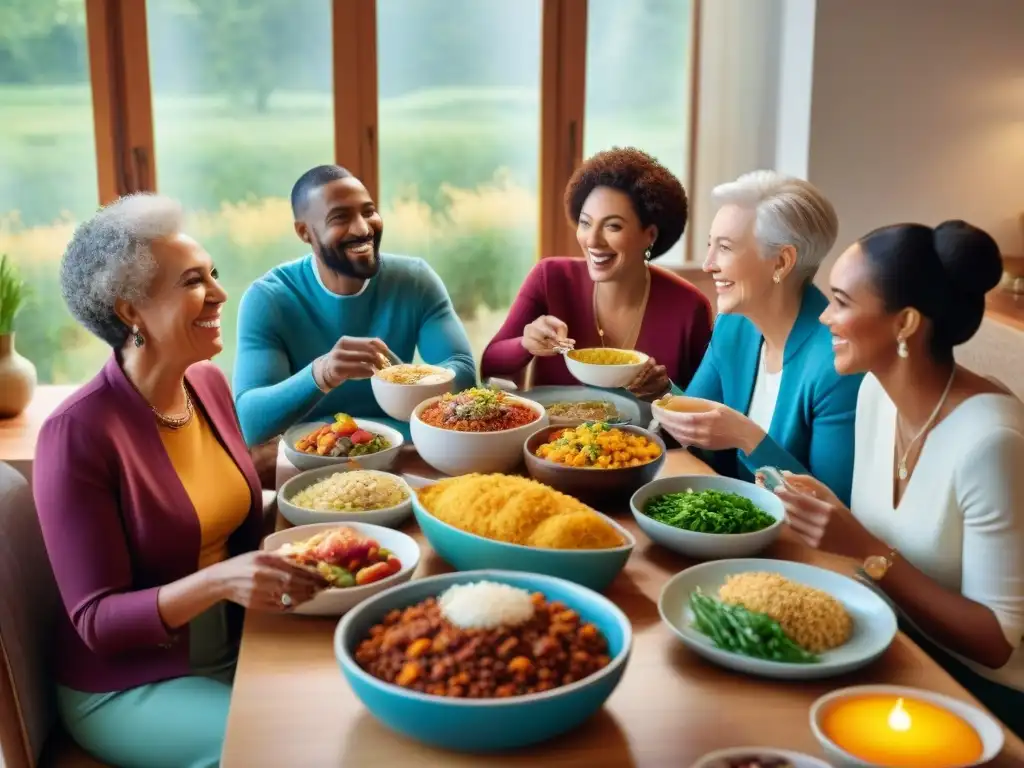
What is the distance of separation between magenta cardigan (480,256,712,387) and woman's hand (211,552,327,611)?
1557 mm

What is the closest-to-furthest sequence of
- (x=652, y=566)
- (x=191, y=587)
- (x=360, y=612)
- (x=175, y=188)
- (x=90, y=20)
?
(x=360, y=612)
(x=191, y=587)
(x=652, y=566)
(x=90, y=20)
(x=175, y=188)

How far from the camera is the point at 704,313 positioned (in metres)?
3.19

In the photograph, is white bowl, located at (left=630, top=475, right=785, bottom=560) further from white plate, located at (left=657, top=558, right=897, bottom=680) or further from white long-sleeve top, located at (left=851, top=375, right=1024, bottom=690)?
white long-sleeve top, located at (left=851, top=375, right=1024, bottom=690)

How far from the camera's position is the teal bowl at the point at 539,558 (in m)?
1.61

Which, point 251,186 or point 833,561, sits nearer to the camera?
point 833,561

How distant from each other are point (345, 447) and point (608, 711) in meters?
1.03

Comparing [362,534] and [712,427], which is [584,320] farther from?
[362,534]

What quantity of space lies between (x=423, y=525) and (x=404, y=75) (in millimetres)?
3088

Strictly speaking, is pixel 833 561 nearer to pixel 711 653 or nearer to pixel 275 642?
pixel 711 653

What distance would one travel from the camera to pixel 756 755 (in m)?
1.21

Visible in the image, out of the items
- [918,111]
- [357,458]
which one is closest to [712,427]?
[357,458]

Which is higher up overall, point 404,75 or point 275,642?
point 404,75

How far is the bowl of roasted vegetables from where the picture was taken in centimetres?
221

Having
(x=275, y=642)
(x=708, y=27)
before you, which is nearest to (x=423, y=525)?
(x=275, y=642)
